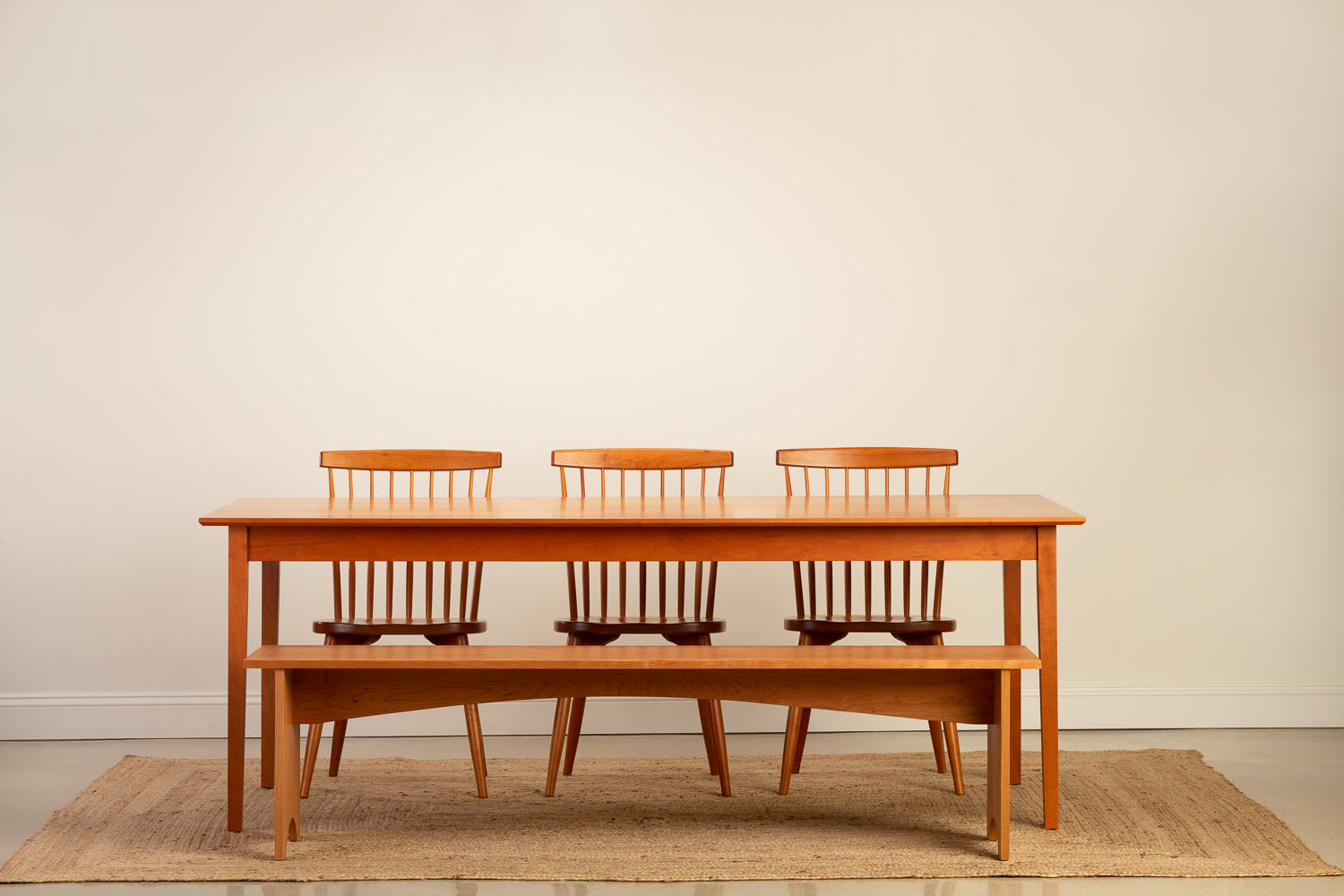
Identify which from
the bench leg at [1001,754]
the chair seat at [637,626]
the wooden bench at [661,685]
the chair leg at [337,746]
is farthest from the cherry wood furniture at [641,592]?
the bench leg at [1001,754]

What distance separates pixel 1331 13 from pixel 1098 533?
188 centimetres

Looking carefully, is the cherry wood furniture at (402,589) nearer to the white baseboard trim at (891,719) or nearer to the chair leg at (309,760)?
the chair leg at (309,760)

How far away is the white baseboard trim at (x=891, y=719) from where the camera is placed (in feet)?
11.8

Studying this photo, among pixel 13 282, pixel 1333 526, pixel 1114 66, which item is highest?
pixel 1114 66

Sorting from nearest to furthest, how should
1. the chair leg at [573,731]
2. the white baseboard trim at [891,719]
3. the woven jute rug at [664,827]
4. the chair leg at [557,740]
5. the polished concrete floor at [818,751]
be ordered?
the polished concrete floor at [818,751] → the woven jute rug at [664,827] → the chair leg at [557,740] → the chair leg at [573,731] → the white baseboard trim at [891,719]

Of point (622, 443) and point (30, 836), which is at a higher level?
point (622, 443)

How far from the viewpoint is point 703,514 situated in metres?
2.57

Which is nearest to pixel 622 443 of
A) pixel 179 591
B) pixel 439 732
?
pixel 439 732

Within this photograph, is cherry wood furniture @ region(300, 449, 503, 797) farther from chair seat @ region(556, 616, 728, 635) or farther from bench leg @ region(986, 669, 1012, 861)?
bench leg @ region(986, 669, 1012, 861)

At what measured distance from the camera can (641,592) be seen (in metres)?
A: 2.94

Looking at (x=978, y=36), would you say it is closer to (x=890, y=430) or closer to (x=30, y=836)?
(x=890, y=430)

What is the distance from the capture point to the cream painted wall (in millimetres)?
3635

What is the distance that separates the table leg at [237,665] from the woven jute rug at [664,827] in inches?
3.1

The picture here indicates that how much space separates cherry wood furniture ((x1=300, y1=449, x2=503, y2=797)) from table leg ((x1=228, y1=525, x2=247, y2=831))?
194 mm
